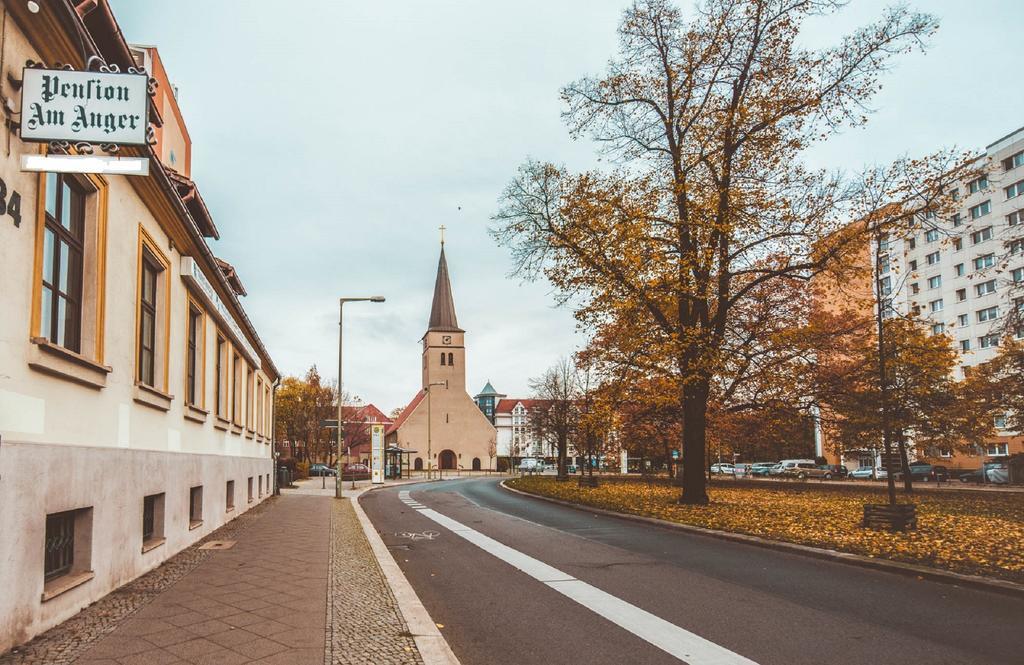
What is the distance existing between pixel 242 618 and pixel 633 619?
3.44m

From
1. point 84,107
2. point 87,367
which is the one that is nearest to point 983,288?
point 87,367

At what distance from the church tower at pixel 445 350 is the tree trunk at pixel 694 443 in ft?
225

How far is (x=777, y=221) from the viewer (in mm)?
→ 20156

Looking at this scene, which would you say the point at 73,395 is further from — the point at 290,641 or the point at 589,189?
the point at 589,189

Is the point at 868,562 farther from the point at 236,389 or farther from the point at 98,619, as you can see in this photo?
the point at 236,389

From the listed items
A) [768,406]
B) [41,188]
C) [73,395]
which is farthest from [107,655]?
[768,406]

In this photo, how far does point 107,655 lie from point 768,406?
73.4 feet

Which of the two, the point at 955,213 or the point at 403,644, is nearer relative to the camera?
the point at 403,644

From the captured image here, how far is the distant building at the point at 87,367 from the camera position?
5637 mm

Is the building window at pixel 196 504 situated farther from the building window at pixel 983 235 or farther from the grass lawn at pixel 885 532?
the building window at pixel 983 235

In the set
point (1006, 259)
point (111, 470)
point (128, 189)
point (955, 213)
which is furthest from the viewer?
point (955, 213)

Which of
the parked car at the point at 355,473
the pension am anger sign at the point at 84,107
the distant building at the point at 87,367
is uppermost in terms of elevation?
the pension am anger sign at the point at 84,107

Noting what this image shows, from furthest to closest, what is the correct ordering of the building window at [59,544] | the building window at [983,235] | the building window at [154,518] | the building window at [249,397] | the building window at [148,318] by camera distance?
1. the building window at [983,235]
2. the building window at [249,397]
3. the building window at [148,318]
4. the building window at [154,518]
5. the building window at [59,544]

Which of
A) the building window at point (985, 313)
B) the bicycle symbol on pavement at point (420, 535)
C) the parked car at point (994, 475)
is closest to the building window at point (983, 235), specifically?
the building window at point (985, 313)
